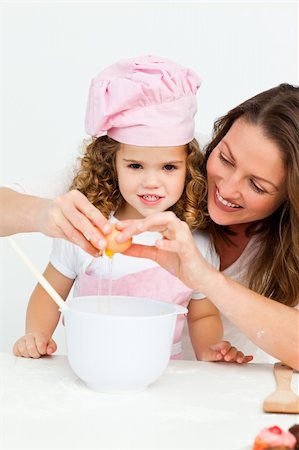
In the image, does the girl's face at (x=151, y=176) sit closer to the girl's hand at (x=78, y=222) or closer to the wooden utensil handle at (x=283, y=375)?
the girl's hand at (x=78, y=222)

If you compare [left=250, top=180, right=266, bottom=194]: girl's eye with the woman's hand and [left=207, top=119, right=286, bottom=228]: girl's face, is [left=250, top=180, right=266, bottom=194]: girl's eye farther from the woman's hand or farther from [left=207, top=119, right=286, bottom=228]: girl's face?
the woman's hand

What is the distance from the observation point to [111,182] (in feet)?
6.05

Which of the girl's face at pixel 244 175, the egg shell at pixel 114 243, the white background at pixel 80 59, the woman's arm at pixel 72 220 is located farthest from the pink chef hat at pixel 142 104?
the white background at pixel 80 59

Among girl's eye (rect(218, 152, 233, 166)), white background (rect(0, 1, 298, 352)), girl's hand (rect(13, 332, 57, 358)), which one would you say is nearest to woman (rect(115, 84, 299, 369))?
girl's eye (rect(218, 152, 233, 166))

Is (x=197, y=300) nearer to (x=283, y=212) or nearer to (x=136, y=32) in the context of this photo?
A: (x=283, y=212)

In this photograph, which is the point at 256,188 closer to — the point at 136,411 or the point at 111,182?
the point at 111,182

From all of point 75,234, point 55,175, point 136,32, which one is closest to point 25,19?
point 136,32

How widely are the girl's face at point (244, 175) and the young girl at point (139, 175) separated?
9 cm

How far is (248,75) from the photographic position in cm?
291

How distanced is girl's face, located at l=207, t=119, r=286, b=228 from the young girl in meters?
0.09

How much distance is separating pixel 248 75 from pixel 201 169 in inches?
49.1

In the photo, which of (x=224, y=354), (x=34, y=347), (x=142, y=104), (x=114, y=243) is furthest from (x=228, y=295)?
(x=142, y=104)

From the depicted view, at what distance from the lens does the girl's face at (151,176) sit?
5.43 feet

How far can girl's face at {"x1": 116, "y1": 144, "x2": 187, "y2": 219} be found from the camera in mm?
1655
